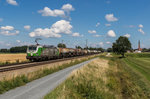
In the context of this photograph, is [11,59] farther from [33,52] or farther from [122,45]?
[122,45]

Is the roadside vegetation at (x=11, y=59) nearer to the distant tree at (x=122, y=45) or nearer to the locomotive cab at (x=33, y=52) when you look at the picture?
the locomotive cab at (x=33, y=52)

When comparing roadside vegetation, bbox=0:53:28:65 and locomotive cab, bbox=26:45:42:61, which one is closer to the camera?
locomotive cab, bbox=26:45:42:61

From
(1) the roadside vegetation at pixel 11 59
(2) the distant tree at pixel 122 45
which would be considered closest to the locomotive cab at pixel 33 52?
(1) the roadside vegetation at pixel 11 59

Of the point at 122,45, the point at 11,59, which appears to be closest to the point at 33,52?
the point at 11,59

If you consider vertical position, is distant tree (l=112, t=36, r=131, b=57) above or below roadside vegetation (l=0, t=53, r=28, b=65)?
above

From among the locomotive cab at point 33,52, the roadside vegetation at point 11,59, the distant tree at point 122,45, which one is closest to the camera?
the locomotive cab at point 33,52

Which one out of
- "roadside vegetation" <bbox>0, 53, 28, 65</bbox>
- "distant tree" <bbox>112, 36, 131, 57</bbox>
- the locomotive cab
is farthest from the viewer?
"distant tree" <bbox>112, 36, 131, 57</bbox>

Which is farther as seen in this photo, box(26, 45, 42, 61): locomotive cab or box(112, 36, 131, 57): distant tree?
box(112, 36, 131, 57): distant tree

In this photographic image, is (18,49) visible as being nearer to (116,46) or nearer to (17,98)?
(116,46)

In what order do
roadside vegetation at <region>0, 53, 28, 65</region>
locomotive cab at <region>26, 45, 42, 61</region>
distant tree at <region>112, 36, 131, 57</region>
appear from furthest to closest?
distant tree at <region>112, 36, 131, 57</region> < roadside vegetation at <region>0, 53, 28, 65</region> < locomotive cab at <region>26, 45, 42, 61</region>

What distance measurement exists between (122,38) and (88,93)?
74624 mm

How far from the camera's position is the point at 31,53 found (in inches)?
1152

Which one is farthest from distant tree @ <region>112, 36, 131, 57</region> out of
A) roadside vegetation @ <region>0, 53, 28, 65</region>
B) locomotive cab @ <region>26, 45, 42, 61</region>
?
locomotive cab @ <region>26, 45, 42, 61</region>

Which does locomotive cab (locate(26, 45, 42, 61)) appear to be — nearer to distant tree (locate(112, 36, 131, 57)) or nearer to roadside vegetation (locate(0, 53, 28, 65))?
roadside vegetation (locate(0, 53, 28, 65))
